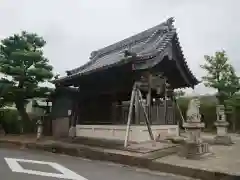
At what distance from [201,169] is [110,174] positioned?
7.55ft

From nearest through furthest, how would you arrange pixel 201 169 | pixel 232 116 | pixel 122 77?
pixel 201 169 < pixel 122 77 < pixel 232 116

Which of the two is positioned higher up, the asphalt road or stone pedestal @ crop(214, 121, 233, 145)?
stone pedestal @ crop(214, 121, 233, 145)

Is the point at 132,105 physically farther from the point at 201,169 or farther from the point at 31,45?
the point at 31,45

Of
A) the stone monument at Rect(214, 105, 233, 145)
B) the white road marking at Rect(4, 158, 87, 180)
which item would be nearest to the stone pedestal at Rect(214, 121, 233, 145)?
the stone monument at Rect(214, 105, 233, 145)

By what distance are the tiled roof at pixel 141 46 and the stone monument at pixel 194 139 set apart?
287 cm

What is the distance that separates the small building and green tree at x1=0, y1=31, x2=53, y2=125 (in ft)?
5.13

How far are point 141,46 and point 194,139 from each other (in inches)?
238

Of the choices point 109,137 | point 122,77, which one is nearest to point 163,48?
point 122,77

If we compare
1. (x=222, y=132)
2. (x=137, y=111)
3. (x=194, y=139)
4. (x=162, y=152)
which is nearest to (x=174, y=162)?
(x=194, y=139)

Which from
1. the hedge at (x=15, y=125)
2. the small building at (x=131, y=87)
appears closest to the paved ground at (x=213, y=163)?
the small building at (x=131, y=87)

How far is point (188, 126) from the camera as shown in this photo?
8141 mm

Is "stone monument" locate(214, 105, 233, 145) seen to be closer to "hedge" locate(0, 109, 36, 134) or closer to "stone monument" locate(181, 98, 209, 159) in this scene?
"stone monument" locate(181, 98, 209, 159)

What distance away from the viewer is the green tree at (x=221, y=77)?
20484 millimetres

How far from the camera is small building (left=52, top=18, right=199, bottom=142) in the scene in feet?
34.4
